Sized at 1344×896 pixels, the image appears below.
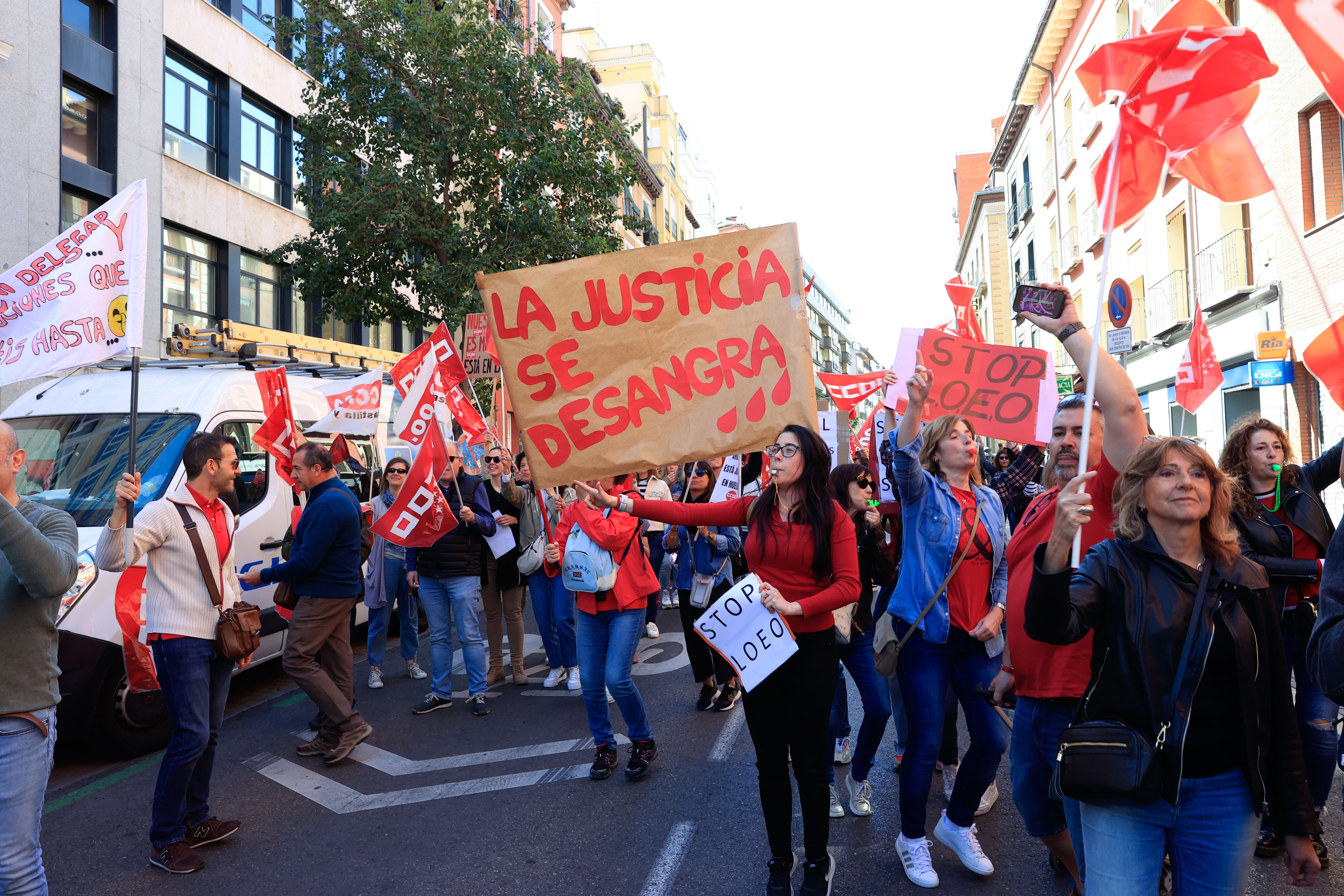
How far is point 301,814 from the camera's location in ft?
16.0

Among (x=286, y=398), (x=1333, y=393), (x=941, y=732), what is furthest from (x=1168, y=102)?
(x=286, y=398)

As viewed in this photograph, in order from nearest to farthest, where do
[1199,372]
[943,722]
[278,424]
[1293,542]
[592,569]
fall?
1. [943,722]
2. [1293,542]
3. [592,569]
4. [278,424]
5. [1199,372]

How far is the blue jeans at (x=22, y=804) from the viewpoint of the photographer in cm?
290

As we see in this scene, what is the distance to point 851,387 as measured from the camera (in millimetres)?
11031

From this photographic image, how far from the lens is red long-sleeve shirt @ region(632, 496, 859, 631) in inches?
144

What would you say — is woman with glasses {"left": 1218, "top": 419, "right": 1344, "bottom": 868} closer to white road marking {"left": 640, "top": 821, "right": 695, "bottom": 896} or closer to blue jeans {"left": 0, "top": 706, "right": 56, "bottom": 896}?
white road marking {"left": 640, "top": 821, "right": 695, "bottom": 896}

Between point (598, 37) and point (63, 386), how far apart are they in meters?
49.4

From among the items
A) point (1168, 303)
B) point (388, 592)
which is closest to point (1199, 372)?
point (388, 592)

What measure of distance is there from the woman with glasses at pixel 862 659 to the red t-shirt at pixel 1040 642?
907mm

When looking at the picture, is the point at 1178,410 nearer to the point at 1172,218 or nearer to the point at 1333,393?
the point at 1172,218

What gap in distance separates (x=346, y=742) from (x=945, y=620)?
153 inches

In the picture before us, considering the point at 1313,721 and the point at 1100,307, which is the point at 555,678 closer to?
the point at 1313,721

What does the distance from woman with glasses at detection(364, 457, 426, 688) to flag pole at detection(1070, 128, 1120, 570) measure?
6.04 metres

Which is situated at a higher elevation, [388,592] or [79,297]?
[79,297]
